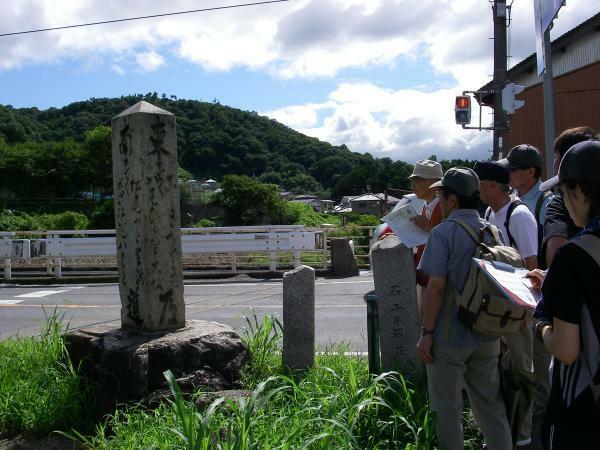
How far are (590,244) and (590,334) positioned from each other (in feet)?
1.00

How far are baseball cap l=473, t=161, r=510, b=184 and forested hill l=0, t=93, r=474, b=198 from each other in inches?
2414

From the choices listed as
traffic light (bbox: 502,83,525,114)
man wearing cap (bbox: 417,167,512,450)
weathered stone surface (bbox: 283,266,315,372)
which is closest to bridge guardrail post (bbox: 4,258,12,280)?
weathered stone surface (bbox: 283,266,315,372)

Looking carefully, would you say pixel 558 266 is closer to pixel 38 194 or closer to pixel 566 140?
pixel 566 140

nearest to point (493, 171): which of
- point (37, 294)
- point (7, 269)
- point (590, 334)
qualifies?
point (590, 334)

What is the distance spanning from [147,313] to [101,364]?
21.2 inches

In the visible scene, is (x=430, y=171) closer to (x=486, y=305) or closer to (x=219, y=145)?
(x=486, y=305)

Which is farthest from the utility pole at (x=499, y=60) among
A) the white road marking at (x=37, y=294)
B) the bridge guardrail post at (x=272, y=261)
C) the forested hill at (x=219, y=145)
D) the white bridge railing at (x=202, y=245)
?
the forested hill at (x=219, y=145)

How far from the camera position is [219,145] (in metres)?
96.9

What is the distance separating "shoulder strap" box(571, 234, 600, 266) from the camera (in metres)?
1.99

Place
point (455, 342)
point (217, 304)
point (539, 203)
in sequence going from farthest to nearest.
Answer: point (217, 304) → point (539, 203) → point (455, 342)

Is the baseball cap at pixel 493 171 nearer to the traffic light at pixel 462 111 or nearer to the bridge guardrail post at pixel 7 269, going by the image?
the traffic light at pixel 462 111

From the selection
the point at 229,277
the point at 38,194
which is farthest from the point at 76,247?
the point at 38,194

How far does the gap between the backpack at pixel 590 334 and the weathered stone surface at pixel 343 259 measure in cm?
1210

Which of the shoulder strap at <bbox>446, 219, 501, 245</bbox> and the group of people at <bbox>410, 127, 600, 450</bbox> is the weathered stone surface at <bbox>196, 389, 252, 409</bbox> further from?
the shoulder strap at <bbox>446, 219, 501, 245</bbox>
